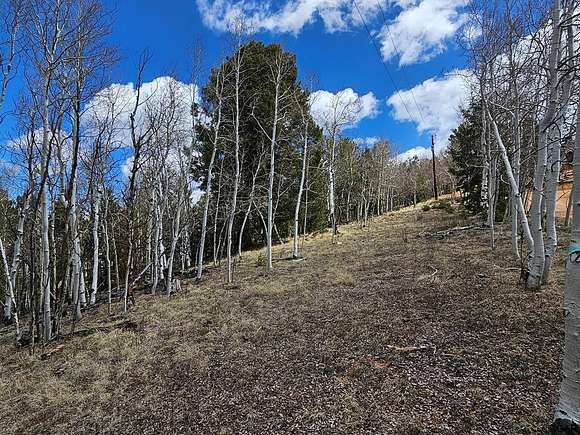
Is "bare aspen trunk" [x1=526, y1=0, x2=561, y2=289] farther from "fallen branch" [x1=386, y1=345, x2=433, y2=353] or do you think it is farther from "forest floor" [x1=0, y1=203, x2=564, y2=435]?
"fallen branch" [x1=386, y1=345, x2=433, y2=353]

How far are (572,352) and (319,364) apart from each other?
298 centimetres

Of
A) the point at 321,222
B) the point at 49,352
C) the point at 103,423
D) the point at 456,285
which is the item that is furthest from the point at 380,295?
the point at 321,222

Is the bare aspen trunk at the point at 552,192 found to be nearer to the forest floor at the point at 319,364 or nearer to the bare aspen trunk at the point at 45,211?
the forest floor at the point at 319,364

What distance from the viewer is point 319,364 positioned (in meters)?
4.74

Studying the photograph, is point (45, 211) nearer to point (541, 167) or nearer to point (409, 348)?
point (409, 348)

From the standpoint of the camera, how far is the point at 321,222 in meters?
22.9

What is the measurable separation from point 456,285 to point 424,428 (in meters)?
4.86

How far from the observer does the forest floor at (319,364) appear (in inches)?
137

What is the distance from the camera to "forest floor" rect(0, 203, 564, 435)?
11.4 ft

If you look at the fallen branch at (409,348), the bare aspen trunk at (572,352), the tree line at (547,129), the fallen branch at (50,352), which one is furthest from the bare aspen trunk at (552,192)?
the fallen branch at (50,352)

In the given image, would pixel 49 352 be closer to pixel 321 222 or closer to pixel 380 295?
pixel 380 295

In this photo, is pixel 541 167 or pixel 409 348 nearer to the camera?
pixel 409 348

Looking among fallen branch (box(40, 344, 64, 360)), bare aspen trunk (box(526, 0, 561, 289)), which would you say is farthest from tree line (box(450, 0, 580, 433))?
fallen branch (box(40, 344, 64, 360))

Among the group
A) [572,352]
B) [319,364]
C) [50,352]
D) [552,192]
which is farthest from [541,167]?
[50,352]
